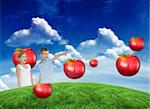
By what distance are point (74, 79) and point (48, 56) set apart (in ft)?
1.09

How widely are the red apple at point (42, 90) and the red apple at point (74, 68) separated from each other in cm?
24

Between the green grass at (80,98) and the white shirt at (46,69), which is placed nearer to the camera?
the green grass at (80,98)

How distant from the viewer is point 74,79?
205 inches

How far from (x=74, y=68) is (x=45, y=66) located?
0.93 feet

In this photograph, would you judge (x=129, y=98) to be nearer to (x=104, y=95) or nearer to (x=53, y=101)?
(x=104, y=95)

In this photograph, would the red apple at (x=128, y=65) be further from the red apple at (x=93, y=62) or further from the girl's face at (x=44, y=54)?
the girl's face at (x=44, y=54)

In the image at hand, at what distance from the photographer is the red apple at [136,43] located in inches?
203

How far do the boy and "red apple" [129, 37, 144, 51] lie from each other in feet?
2.27

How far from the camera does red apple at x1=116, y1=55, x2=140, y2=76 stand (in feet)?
16.9

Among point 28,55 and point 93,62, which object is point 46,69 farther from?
point 93,62

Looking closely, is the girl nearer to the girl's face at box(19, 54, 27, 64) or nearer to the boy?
the girl's face at box(19, 54, 27, 64)

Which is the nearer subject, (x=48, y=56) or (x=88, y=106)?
(x=88, y=106)

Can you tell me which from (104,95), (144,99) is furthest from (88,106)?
(144,99)

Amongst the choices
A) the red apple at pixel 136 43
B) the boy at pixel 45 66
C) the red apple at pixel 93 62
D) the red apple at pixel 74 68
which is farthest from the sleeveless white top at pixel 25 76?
the red apple at pixel 136 43
